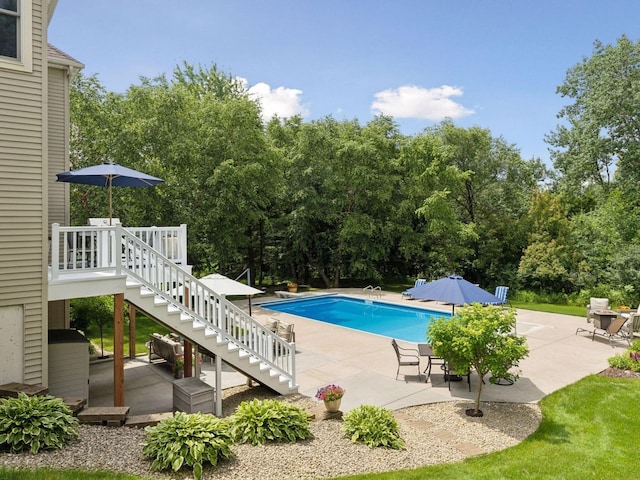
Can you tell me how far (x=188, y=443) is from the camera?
5051 mm

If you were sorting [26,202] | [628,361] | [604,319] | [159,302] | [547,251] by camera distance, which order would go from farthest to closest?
1. [547,251]
2. [604,319]
3. [628,361]
4. [159,302]
5. [26,202]

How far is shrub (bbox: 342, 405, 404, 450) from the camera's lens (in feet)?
20.0

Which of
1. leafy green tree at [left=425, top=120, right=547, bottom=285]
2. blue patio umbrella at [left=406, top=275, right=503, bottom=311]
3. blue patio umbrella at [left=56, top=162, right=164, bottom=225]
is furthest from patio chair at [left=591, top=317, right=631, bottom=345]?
blue patio umbrella at [left=56, top=162, right=164, bottom=225]

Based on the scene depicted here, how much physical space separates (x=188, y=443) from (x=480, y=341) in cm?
475

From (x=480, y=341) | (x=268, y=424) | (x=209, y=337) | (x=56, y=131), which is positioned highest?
(x=56, y=131)

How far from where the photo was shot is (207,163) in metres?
21.8

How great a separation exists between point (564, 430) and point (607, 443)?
606 millimetres

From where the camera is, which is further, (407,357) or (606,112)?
(606,112)

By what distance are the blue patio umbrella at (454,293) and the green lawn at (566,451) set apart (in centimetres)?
232

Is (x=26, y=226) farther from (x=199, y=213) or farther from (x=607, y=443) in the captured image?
(x=199, y=213)

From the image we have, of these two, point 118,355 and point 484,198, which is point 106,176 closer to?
point 118,355

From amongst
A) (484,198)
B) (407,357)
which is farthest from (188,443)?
(484,198)

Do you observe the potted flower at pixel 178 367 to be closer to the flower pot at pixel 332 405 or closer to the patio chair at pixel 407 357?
the flower pot at pixel 332 405

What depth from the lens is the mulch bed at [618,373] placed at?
32.4 feet
